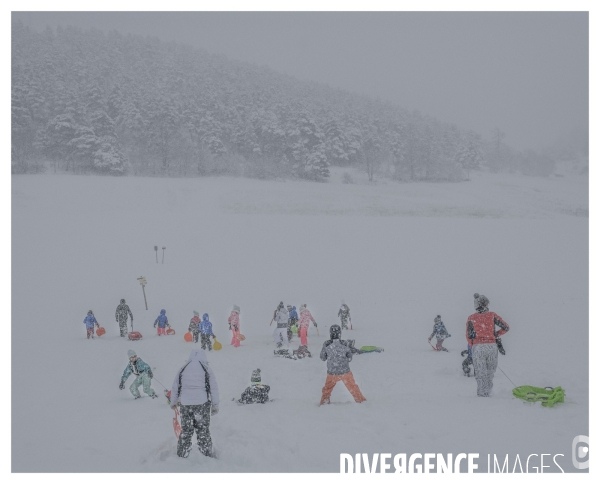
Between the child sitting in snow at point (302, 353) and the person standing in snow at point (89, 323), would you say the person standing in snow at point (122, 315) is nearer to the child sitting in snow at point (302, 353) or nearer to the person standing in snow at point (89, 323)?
the person standing in snow at point (89, 323)

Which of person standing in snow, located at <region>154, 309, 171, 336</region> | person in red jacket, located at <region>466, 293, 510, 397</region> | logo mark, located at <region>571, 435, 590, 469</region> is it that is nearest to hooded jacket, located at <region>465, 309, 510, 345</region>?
person in red jacket, located at <region>466, 293, 510, 397</region>

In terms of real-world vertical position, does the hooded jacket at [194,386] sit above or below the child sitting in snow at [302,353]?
above

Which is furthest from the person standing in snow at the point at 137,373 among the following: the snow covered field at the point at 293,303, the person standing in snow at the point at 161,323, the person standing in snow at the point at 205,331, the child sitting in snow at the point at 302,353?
the person standing in snow at the point at 161,323

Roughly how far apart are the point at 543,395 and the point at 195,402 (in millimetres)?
6171

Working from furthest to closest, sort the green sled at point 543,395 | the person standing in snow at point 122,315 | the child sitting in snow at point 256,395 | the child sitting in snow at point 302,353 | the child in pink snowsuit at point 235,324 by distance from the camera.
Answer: the person standing in snow at point 122,315
the child in pink snowsuit at point 235,324
the child sitting in snow at point 302,353
the child sitting in snow at point 256,395
the green sled at point 543,395

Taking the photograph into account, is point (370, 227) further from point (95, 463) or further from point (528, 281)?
point (95, 463)

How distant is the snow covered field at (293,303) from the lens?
21.8 ft

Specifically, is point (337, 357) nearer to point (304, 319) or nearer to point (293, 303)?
point (304, 319)

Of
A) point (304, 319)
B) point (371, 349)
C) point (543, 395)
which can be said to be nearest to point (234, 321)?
point (304, 319)

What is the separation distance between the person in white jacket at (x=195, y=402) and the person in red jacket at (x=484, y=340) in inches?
198

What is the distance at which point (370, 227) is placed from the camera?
3766 centimetres

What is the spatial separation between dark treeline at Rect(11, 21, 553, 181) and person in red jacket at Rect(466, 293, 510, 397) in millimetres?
51573

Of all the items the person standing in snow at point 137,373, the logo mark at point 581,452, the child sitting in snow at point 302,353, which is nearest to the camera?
the logo mark at point 581,452

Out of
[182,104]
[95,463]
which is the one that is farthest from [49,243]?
[182,104]
